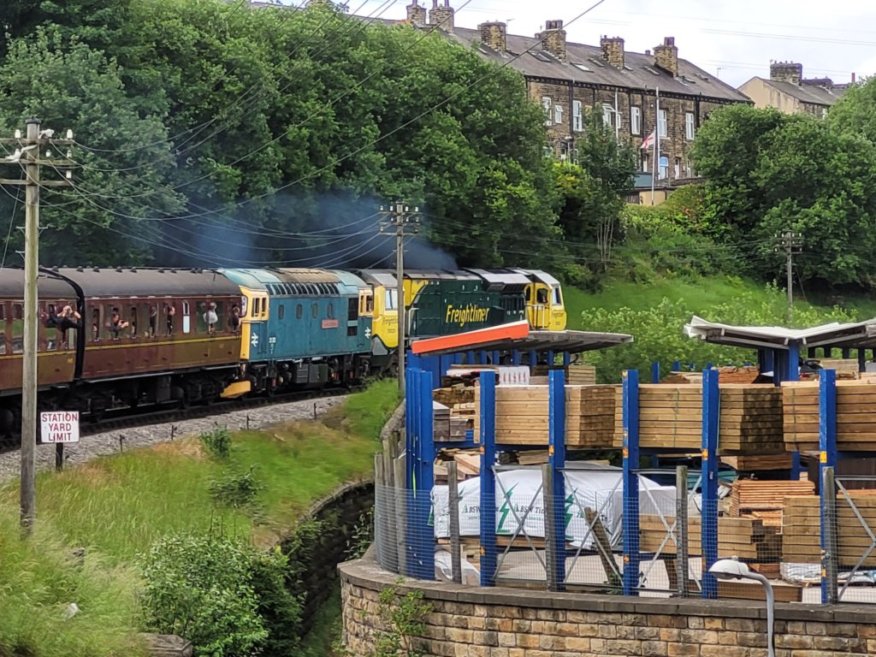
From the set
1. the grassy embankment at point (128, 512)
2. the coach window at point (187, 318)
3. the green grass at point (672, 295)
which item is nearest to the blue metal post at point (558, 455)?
the grassy embankment at point (128, 512)

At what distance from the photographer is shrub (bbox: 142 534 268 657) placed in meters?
20.3

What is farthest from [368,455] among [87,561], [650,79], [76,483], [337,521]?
[650,79]

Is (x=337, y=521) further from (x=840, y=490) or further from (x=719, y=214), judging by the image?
(x=719, y=214)

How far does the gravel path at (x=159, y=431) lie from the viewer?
3006 centimetres

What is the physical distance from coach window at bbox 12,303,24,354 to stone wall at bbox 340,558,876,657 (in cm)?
1390

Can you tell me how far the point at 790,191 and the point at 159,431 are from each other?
53894 millimetres

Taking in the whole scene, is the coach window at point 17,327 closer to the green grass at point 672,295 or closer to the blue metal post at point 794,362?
the blue metal post at point 794,362

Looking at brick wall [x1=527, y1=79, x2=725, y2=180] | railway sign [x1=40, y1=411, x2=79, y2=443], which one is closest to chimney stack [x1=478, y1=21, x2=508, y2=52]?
brick wall [x1=527, y1=79, x2=725, y2=180]

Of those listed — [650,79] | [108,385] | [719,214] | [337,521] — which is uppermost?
[650,79]

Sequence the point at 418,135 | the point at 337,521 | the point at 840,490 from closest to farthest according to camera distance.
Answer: the point at 840,490 < the point at 337,521 < the point at 418,135

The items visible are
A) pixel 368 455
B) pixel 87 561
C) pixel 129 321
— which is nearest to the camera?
pixel 87 561

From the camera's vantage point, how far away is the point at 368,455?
3906 cm

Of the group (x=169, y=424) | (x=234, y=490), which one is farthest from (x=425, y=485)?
(x=169, y=424)

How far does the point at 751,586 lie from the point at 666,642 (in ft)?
3.54
